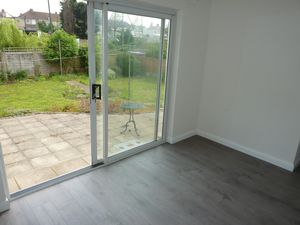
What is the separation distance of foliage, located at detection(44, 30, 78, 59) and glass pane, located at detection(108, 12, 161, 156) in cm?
279

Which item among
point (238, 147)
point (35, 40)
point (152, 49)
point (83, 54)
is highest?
point (35, 40)

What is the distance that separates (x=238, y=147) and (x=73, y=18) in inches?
167

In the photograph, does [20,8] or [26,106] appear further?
[26,106]

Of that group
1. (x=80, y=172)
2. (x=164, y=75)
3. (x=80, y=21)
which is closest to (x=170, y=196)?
(x=80, y=172)

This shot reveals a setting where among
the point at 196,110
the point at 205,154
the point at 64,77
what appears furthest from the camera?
the point at 64,77

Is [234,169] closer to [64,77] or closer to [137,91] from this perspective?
[137,91]

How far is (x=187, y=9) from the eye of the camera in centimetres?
292

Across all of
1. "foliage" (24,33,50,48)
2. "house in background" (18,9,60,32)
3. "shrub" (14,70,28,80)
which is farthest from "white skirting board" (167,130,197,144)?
"shrub" (14,70,28,80)

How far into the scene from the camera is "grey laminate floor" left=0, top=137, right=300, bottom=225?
1.92 m

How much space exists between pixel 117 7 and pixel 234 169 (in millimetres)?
2529

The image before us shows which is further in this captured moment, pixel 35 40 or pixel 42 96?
pixel 42 96

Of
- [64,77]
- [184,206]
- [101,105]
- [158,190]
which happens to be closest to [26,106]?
[64,77]

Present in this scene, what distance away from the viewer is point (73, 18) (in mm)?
4512

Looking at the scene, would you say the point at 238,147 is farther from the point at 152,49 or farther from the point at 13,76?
the point at 13,76
